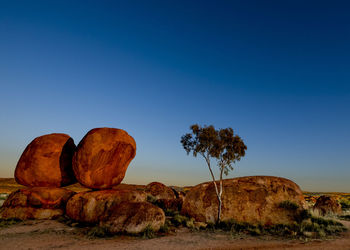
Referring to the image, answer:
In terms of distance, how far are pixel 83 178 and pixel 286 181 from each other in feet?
52.7

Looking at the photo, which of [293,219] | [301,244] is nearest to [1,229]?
[301,244]

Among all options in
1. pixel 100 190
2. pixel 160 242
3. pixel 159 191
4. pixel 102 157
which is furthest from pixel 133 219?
pixel 159 191

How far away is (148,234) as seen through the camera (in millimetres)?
12578

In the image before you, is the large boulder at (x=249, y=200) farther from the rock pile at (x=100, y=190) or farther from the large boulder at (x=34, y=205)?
the large boulder at (x=34, y=205)

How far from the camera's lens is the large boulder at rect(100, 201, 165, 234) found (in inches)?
509

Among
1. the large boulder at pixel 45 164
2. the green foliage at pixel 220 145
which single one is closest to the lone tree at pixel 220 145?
the green foliage at pixel 220 145

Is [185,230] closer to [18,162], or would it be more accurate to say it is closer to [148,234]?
[148,234]

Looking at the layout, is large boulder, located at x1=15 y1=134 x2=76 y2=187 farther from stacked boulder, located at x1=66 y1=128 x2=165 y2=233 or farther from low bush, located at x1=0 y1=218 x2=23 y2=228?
low bush, located at x1=0 y1=218 x2=23 y2=228

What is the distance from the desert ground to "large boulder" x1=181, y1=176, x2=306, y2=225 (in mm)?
3127

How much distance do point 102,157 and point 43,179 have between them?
6.32m

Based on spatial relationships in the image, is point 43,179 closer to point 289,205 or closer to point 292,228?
point 292,228

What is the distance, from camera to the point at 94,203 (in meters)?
17.6

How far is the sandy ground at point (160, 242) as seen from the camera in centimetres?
1098

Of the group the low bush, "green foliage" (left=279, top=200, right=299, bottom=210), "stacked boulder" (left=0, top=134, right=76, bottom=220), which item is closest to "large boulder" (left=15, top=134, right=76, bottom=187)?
"stacked boulder" (left=0, top=134, right=76, bottom=220)
